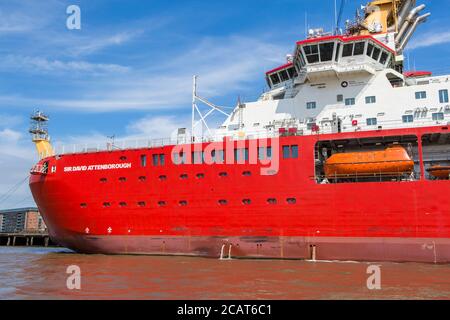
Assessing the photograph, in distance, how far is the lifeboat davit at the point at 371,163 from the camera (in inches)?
700

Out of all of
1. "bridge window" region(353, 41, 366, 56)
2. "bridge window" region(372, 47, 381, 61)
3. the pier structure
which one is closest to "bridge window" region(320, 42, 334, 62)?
"bridge window" region(353, 41, 366, 56)

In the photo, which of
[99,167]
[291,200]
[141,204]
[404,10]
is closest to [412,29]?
[404,10]

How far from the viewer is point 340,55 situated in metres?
21.6

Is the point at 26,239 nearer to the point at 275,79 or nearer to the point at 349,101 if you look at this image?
the point at 275,79

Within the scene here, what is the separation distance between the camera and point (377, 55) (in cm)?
2202

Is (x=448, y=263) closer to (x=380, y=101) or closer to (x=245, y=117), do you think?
(x=380, y=101)

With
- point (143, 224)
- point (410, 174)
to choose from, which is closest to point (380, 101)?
point (410, 174)

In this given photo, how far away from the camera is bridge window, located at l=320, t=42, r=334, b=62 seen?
70.0 ft

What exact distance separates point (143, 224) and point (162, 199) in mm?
1793

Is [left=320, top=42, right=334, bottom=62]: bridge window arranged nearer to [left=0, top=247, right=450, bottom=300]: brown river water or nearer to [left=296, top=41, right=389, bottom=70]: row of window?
[left=296, top=41, right=389, bottom=70]: row of window

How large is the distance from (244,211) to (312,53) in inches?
385

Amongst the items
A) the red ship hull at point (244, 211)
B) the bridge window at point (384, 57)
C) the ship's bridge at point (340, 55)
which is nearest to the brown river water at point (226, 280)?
the red ship hull at point (244, 211)

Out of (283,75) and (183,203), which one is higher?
(283,75)

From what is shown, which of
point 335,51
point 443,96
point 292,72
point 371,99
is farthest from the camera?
point 292,72
